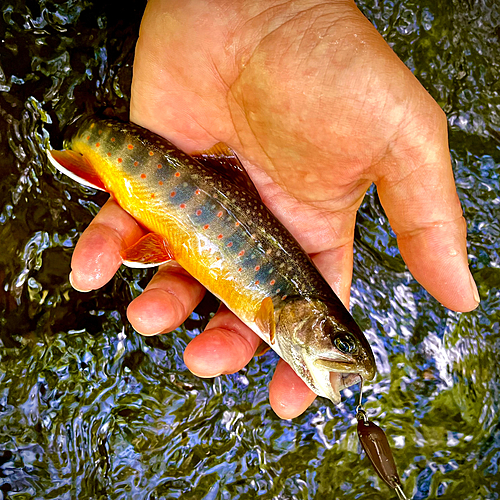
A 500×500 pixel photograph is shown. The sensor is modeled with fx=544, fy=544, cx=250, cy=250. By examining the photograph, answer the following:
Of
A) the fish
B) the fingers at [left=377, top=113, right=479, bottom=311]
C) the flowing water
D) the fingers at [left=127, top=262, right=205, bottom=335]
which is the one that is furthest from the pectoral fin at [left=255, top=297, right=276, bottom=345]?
the flowing water

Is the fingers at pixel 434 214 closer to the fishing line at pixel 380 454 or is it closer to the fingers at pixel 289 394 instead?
the fishing line at pixel 380 454

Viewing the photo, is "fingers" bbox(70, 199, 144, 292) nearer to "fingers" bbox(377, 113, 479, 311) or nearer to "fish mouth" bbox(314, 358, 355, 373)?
"fish mouth" bbox(314, 358, 355, 373)

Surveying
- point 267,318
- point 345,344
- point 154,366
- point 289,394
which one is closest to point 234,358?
point 267,318

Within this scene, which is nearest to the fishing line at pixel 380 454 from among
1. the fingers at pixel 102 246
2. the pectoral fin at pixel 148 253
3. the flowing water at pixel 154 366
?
the flowing water at pixel 154 366

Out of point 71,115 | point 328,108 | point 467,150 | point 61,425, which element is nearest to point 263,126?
point 328,108

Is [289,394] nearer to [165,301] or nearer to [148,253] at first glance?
[165,301]

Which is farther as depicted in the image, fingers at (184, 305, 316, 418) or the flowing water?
the flowing water
